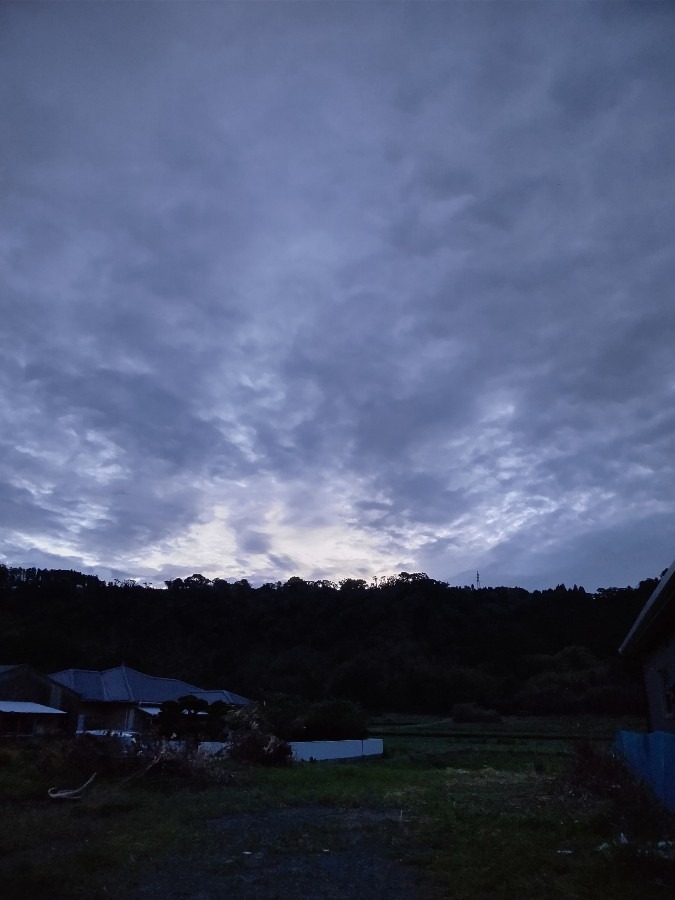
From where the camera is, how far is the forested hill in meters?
63.1

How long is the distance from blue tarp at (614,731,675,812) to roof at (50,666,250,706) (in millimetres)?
32661

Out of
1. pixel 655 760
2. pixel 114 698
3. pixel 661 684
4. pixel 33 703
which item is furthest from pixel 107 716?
pixel 655 760

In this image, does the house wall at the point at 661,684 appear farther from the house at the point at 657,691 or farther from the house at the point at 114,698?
the house at the point at 114,698

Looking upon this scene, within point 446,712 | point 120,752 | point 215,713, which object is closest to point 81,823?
point 120,752

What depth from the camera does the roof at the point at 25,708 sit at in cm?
3715

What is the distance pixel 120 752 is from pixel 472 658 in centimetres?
5898

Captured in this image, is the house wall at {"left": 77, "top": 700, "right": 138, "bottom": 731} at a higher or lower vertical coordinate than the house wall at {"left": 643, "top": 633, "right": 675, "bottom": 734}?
lower

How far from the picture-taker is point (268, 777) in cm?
2105

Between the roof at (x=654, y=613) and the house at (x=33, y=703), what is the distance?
33.2 meters

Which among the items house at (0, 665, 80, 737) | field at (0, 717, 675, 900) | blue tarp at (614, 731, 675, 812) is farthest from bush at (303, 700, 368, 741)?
blue tarp at (614, 731, 675, 812)

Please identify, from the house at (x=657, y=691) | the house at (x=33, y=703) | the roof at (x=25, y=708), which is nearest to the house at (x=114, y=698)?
the house at (x=33, y=703)

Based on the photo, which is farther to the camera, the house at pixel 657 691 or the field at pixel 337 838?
the house at pixel 657 691

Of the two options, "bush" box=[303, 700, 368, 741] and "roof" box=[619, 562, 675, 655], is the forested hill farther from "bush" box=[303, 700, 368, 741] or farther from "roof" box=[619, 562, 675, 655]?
"roof" box=[619, 562, 675, 655]

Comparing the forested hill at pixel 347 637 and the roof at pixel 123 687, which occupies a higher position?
the forested hill at pixel 347 637
